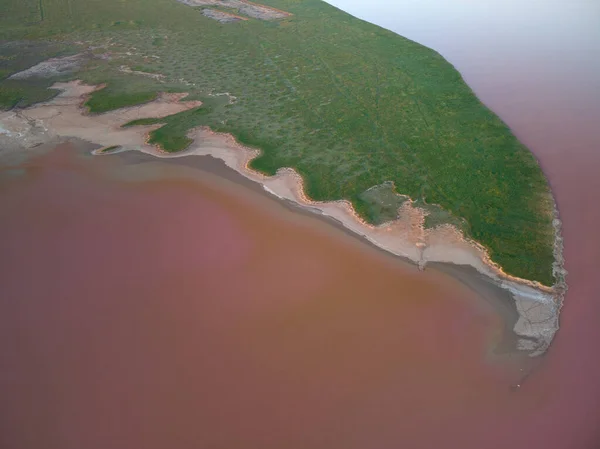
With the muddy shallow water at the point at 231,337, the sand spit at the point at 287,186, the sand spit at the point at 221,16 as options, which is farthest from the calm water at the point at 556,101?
the sand spit at the point at 221,16

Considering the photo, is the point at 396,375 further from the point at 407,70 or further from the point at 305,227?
the point at 407,70

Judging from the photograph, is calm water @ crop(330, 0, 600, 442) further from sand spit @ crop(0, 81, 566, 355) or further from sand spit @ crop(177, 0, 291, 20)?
sand spit @ crop(177, 0, 291, 20)

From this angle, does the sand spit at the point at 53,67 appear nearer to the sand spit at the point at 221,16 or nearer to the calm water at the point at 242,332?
the calm water at the point at 242,332

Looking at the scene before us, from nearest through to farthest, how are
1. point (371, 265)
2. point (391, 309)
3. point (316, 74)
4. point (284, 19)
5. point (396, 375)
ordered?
point (396, 375)
point (391, 309)
point (371, 265)
point (316, 74)
point (284, 19)

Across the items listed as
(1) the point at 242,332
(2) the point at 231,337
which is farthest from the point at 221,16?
(2) the point at 231,337

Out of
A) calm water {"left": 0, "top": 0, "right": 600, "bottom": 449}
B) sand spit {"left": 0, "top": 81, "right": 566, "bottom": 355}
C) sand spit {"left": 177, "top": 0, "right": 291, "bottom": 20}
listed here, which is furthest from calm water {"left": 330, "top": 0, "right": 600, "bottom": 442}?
sand spit {"left": 177, "top": 0, "right": 291, "bottom": 20}

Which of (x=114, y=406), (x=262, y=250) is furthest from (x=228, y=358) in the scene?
(x=262, y=250)
